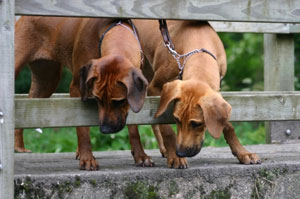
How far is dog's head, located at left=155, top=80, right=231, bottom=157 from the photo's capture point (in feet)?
12.3

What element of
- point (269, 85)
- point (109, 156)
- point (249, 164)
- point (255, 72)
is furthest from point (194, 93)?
point (255, 72)

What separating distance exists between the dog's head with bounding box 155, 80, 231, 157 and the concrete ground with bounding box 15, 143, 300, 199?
309mm

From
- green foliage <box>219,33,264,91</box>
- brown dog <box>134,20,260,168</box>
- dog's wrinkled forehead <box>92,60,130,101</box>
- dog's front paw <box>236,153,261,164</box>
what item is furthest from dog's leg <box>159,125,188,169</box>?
green foliage <box>219,33,264,91</box>

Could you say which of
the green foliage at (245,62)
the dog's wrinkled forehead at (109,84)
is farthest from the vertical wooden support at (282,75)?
the green foliage at (245,62)

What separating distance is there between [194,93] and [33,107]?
114cm

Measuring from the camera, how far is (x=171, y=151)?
171 inches

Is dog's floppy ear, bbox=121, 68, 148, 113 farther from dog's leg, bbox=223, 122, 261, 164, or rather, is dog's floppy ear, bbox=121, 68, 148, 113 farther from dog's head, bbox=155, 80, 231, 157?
dog's leg, bbox=223, 122, 261, 164

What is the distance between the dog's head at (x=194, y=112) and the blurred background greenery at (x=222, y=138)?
11.3ft

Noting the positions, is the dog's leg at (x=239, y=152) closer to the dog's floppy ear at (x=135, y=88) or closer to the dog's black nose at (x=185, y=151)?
the dog's black nose at (x=185, y=151)

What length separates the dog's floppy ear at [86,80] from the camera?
379 cm

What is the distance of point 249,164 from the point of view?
14.2 ft

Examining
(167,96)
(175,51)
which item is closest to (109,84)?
→ (167,96)

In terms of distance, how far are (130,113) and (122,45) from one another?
0.62m

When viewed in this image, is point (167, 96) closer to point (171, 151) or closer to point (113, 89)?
point (113, 89)
